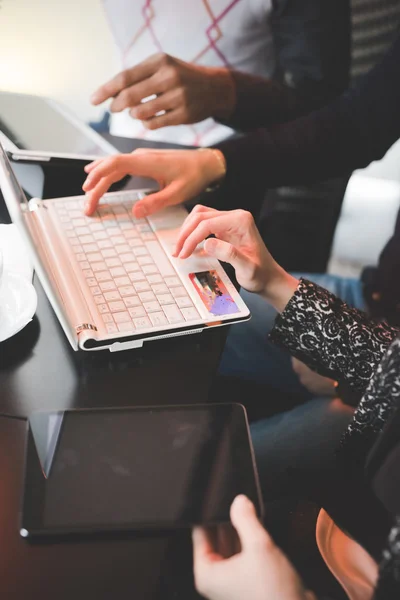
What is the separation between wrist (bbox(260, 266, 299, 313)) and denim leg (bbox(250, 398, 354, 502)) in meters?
0.20

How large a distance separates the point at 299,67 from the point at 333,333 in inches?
31.4

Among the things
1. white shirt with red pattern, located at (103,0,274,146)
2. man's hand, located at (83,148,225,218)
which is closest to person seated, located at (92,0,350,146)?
white shirt with red pattern, located at (103,0,274,146)

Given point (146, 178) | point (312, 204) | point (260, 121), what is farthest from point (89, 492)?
point (312, 204)

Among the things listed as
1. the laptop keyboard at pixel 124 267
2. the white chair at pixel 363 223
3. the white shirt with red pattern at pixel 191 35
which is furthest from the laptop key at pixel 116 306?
the white chair at pixel 363 223

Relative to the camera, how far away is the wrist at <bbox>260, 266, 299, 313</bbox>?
2.72 feet

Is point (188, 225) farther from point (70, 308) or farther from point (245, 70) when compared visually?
point (245, 70)

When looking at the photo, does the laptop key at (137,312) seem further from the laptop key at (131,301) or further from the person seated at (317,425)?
the person seated at (317,425)

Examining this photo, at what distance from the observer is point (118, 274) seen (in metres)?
0.76

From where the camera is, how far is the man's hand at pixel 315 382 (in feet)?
3.41

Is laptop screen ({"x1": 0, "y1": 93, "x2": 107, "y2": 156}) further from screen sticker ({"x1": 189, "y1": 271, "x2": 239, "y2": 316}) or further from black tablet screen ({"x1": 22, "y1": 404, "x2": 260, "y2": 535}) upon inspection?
black tablet screen ({"x1": 22, "y1": 404, "x2": 260, "y2": 535})

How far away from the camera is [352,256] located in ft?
6.21

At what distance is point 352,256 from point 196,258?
4.01ft

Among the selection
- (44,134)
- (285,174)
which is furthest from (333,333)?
(44,134)

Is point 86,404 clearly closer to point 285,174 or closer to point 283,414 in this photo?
point 283,414
